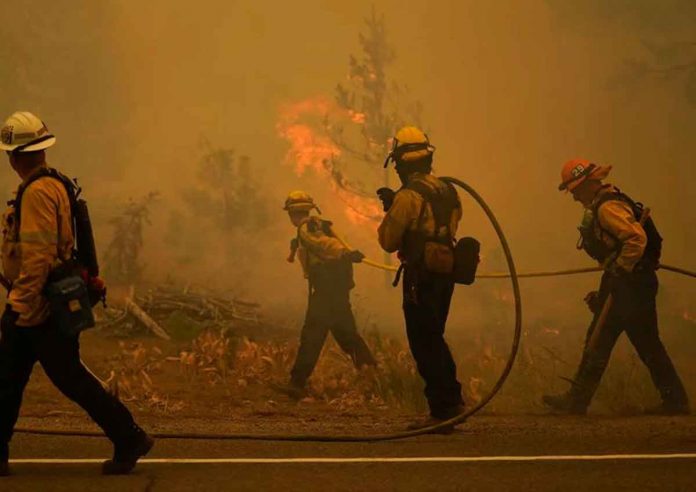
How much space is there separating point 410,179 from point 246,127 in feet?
40.7

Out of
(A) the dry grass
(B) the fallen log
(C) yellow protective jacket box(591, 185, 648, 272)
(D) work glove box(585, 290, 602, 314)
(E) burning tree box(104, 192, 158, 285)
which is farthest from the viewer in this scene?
(E) burning tree box(104, 192, 158, 285)

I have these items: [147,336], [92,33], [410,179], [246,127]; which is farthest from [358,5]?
[410,179]

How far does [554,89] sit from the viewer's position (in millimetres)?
19938

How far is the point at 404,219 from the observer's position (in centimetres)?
627

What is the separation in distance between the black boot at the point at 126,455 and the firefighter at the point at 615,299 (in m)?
3.82

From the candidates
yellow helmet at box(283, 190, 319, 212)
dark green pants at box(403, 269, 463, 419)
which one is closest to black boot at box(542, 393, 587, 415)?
dark green pants at box(403, 269, 463, 419)

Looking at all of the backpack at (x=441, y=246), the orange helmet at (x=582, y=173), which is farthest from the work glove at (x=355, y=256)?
the backpack at (x=441, y=246)

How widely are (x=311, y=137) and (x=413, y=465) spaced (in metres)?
12.9

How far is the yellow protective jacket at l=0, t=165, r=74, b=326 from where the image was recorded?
4.57 meters

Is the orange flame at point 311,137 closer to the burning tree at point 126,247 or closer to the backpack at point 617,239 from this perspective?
the burning tree at point 126,247

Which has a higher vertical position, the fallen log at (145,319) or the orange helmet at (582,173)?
the orange helmet at (582,173)

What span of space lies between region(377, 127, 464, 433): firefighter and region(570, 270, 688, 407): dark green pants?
1.65m

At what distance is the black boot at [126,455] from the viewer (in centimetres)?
484

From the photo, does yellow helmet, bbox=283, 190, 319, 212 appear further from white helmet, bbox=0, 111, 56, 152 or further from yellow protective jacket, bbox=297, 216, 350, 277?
white helmet, bbox=0, 111, 56, 152
